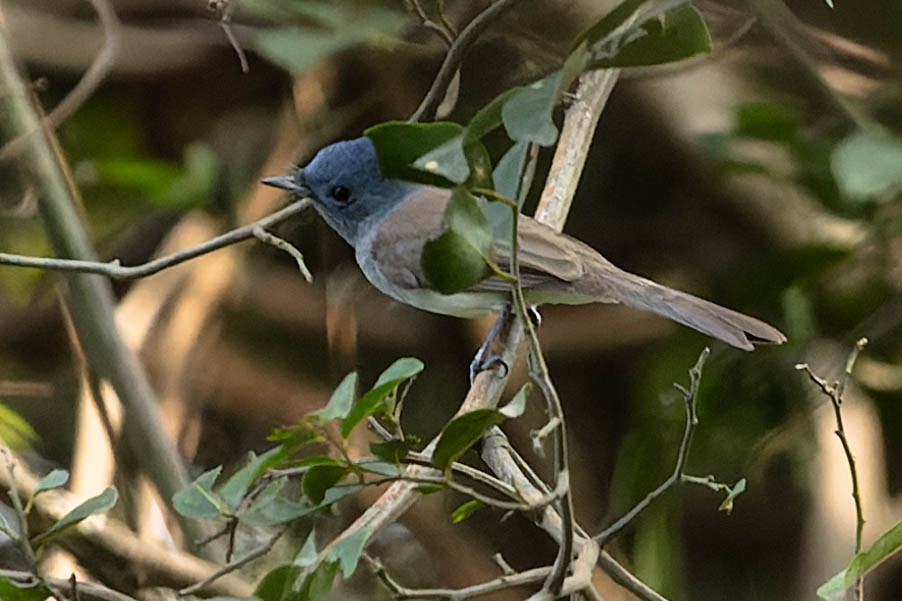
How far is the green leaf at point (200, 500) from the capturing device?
1.11m

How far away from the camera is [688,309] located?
1.66 metres

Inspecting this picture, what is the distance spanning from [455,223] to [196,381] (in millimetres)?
1892

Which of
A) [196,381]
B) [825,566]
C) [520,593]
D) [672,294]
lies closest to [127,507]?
[196,381]

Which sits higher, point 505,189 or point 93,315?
point 505,189

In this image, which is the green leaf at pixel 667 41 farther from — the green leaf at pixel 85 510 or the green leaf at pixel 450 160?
the green leaf at pixel 85 510

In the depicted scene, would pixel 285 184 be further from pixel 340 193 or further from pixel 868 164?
pixel 868 164

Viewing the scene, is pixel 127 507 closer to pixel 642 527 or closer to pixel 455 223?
pixel 642 527

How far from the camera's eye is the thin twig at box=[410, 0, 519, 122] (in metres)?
1.33

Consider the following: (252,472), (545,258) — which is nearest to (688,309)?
(545,258)

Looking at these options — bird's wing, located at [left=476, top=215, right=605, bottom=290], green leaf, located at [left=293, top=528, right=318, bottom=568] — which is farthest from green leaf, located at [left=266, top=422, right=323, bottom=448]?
bird's wing, located at [left=476, top=215, right=605, bottom=290]

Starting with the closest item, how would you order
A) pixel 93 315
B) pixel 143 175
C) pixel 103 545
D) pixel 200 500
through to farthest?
pixel 200 500 < pixel 103 545 < pixel 93 315 < pixel 143 175

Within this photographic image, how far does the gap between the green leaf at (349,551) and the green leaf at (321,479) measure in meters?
0.04

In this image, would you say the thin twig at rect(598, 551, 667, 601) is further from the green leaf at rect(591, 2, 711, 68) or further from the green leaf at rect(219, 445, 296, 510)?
the green leaf at rect(591, 2, 711, 68)

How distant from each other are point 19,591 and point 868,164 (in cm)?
140
